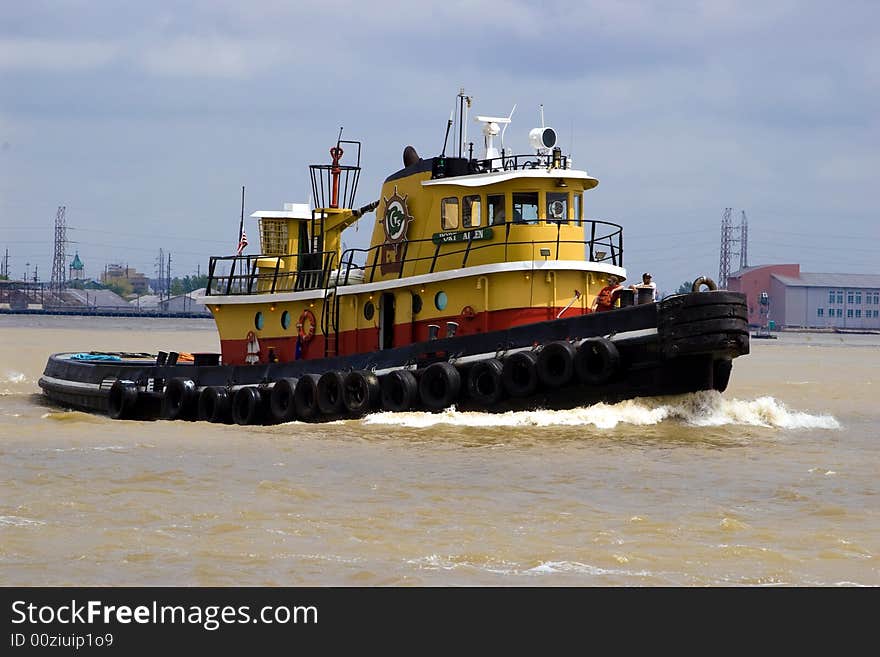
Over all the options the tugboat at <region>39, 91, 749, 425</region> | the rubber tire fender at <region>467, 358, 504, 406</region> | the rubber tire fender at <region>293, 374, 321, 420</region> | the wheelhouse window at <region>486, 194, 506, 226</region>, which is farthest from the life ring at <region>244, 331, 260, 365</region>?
the rubber tire fender at <region>467, 358, 504, 406</region>

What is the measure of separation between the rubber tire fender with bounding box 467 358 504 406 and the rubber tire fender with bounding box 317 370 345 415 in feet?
6.57

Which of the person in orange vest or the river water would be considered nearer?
the river water

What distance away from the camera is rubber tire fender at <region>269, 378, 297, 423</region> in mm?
18062

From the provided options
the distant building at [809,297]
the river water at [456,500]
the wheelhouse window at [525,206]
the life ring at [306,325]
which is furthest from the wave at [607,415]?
the distant building at [809,297]

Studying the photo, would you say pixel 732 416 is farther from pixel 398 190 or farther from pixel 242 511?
pixel 242 511

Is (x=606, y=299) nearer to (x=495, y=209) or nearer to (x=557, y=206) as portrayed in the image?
(x=557, y=206)

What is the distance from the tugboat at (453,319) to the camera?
51.7 ft

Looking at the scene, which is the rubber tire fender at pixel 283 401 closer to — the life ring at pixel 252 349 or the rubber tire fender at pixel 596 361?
the life ring at pixel 252 349

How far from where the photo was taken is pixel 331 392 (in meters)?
17.6

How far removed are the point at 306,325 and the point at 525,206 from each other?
14.1 ft

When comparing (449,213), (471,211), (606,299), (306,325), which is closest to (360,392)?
(306,325)

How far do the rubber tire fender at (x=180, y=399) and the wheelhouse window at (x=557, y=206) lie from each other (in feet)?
20.4

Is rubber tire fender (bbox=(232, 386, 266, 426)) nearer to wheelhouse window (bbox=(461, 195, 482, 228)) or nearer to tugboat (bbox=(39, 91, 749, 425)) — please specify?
tugboat (bbox=(39, 91, 749, 425))
